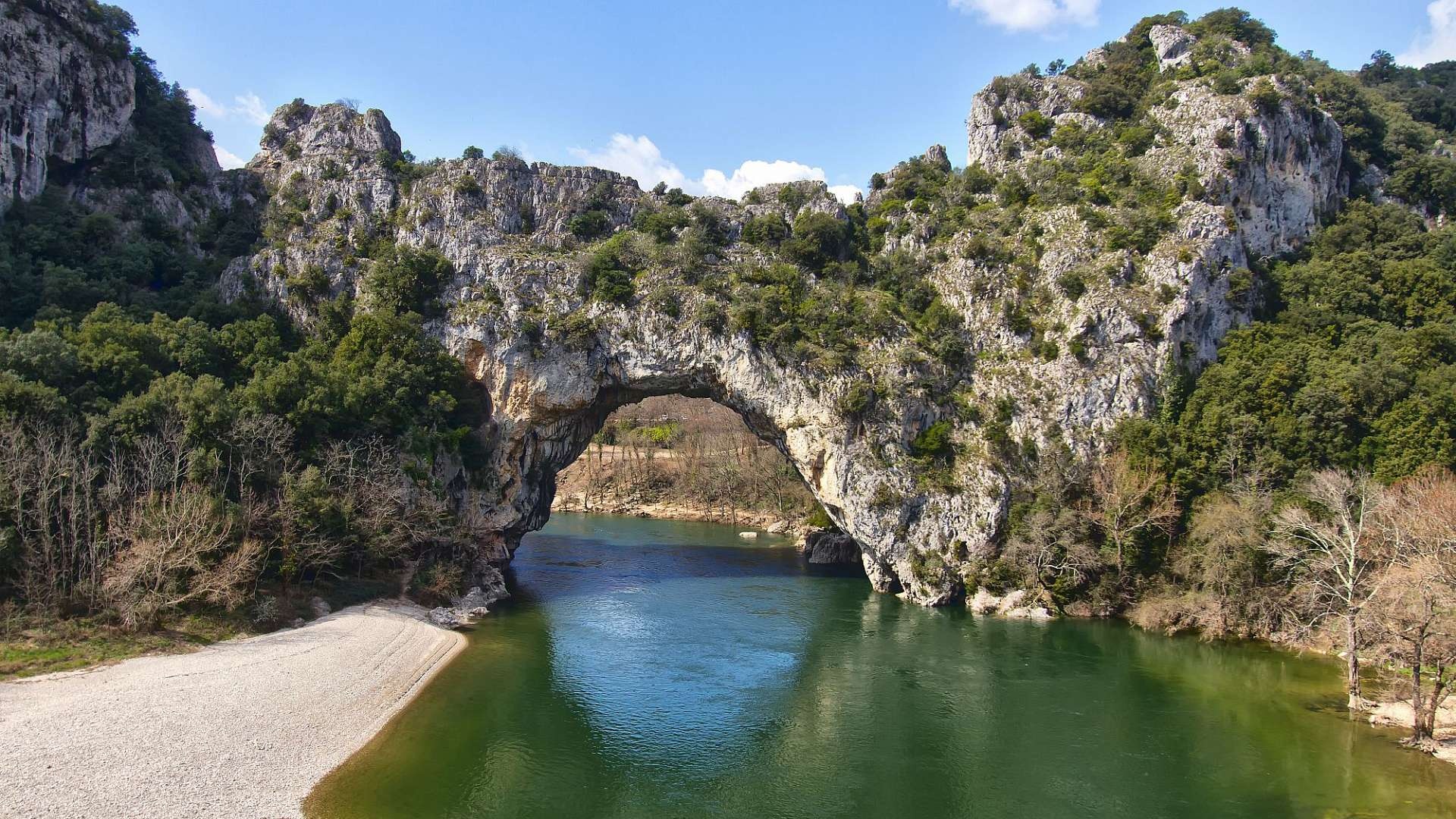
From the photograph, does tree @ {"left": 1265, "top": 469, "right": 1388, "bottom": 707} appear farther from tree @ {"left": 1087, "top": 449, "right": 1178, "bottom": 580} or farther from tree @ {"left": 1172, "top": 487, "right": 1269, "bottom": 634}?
tree @ {"left": 1087, "top": 449, "right": 1178, "bottom": 580}

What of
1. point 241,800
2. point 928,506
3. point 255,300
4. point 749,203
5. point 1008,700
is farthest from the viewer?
point 749,203

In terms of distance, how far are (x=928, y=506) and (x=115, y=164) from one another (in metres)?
56.0

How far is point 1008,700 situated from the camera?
2661cm

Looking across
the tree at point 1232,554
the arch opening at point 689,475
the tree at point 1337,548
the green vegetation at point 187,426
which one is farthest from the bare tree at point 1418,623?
the arch opening at point 689,475

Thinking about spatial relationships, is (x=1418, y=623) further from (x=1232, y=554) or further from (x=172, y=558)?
(x=172, y=558)

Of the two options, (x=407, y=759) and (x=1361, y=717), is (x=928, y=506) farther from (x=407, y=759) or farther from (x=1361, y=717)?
(x=407, y=759)

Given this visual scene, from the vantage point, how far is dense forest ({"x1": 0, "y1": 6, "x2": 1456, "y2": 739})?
1078 inches

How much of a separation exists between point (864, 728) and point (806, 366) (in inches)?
944

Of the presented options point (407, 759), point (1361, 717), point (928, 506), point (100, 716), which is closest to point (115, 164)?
point (100, 716)

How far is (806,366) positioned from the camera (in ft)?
146

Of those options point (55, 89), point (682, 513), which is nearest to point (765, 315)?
point (682, 513)

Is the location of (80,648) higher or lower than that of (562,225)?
lower

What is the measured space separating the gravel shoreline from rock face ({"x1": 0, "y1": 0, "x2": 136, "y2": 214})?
37057 millimetres

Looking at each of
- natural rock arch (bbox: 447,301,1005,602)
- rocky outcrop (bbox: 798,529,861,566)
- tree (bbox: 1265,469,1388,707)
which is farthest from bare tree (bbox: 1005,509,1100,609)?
rocky outcrop (bbox: 798,529,861,566)
